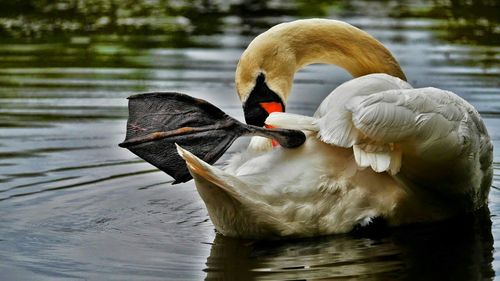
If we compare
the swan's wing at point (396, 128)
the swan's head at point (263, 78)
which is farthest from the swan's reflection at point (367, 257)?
the swan's head at point (263, 78)

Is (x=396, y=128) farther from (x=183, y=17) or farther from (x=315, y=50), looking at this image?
(x=183, y=17)

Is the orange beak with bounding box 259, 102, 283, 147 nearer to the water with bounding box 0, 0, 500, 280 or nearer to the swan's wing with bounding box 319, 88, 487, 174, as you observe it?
the water with bounding box 0, 0, 500, 280

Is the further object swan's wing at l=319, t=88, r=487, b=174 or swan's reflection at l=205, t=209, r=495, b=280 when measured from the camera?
swan's wing at l=319, t=88, r=487, b=174

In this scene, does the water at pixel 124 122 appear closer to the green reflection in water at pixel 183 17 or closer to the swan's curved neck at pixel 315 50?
the green reflection in water at pixel 183 17

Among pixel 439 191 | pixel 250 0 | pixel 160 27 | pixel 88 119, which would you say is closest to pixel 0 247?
pixel 439 191

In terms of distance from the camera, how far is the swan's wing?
18.6 ft

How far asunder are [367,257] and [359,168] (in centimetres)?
48

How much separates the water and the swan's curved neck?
0.83 m

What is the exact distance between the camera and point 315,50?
7230 mm

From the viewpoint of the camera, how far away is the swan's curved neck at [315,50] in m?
7.03

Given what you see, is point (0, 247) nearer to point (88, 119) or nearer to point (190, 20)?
point (88, 119)

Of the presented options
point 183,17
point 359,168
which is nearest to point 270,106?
point 359,168

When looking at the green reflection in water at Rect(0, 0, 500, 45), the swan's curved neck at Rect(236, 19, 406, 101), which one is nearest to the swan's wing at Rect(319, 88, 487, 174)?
the swan's curved neck at Rect(236, 19, 406, 101)

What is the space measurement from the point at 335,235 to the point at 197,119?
853 mm
